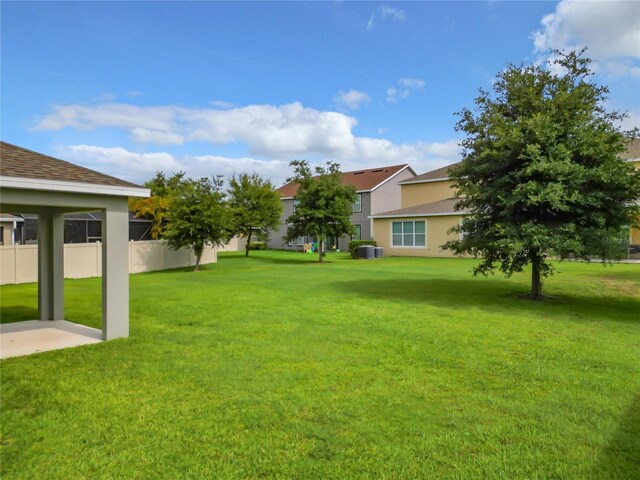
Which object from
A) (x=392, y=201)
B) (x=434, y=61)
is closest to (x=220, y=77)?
(x=434, y=61)

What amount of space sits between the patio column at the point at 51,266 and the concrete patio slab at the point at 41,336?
258 mm

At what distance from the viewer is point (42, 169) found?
6.01 metres

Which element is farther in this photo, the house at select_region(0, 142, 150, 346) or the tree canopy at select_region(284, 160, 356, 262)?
the tree canopy at select_region(284, 160, 356, 262)

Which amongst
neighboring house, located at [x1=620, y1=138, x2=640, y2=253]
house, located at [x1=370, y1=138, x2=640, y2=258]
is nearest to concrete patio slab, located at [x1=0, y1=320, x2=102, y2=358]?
house, located at [x1=370, y1=138, x2=640, y2=258]

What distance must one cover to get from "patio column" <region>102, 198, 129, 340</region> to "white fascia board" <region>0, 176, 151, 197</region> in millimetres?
226

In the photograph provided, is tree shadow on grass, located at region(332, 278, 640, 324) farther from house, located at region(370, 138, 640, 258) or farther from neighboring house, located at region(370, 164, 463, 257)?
neighboring house, located at region(370, 164, 463, 257)

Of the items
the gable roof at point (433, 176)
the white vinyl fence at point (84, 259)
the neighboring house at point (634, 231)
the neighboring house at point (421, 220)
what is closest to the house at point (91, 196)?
the white vinyl fence at point (84, 259)

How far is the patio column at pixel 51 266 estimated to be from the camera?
8008mm

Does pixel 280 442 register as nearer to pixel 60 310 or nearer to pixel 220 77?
pixel 60 310

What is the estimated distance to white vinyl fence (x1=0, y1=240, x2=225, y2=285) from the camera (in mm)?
14625

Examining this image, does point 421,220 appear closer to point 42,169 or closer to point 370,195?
point 370,195

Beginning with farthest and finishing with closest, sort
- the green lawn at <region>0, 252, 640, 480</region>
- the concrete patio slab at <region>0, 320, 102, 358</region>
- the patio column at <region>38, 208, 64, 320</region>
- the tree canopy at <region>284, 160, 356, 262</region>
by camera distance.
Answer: the tree canopy at <region>284, 160, 356, 262</region> → the patio column at <region>38, 208, 64, 320</region> → the concrete patio slab at <region>0, 320, 102, 358</region> → the green lawn at <region>0, 252, 640, 480</region>

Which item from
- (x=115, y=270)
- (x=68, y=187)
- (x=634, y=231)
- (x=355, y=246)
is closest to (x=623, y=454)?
(x=115, y=270)

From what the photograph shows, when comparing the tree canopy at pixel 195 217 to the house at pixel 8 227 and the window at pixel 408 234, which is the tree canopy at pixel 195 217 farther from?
the window at pixel 408 234
